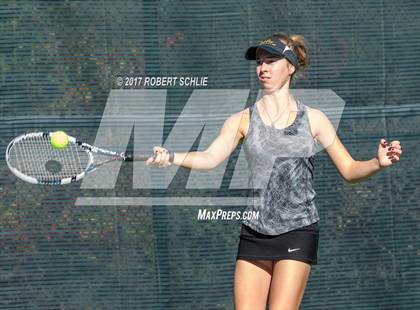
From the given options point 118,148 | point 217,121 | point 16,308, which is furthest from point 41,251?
point 217,121

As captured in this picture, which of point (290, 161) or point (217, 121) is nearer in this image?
point (290, 161)

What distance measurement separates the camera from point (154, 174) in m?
6.11

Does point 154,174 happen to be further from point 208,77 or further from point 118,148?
point 208,77

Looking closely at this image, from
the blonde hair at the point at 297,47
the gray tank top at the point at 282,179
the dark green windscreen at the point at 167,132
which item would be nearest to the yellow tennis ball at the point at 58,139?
the gray tank top at the point at 282,179

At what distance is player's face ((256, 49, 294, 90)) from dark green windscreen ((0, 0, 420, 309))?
1.44m

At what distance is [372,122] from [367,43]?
0.53 meters

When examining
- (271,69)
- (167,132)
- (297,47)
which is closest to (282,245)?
(271,69)

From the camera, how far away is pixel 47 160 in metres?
5.86

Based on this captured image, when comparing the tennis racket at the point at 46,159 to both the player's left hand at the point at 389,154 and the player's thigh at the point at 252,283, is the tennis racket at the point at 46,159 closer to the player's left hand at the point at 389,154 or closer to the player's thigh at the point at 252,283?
the player's thigh at the point at 252,283

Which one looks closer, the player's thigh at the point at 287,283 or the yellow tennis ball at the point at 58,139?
the player's thigh at the point at 287,283

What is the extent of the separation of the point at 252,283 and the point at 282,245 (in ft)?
0.76

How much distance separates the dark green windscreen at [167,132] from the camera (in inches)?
235

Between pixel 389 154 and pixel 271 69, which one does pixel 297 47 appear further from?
pixel 389 154

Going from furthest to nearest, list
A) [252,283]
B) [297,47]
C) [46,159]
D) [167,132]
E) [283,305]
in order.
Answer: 1. [167,132]
2. [46,159]
3. [297,47]
4. [252,283]
5. [283,305]
